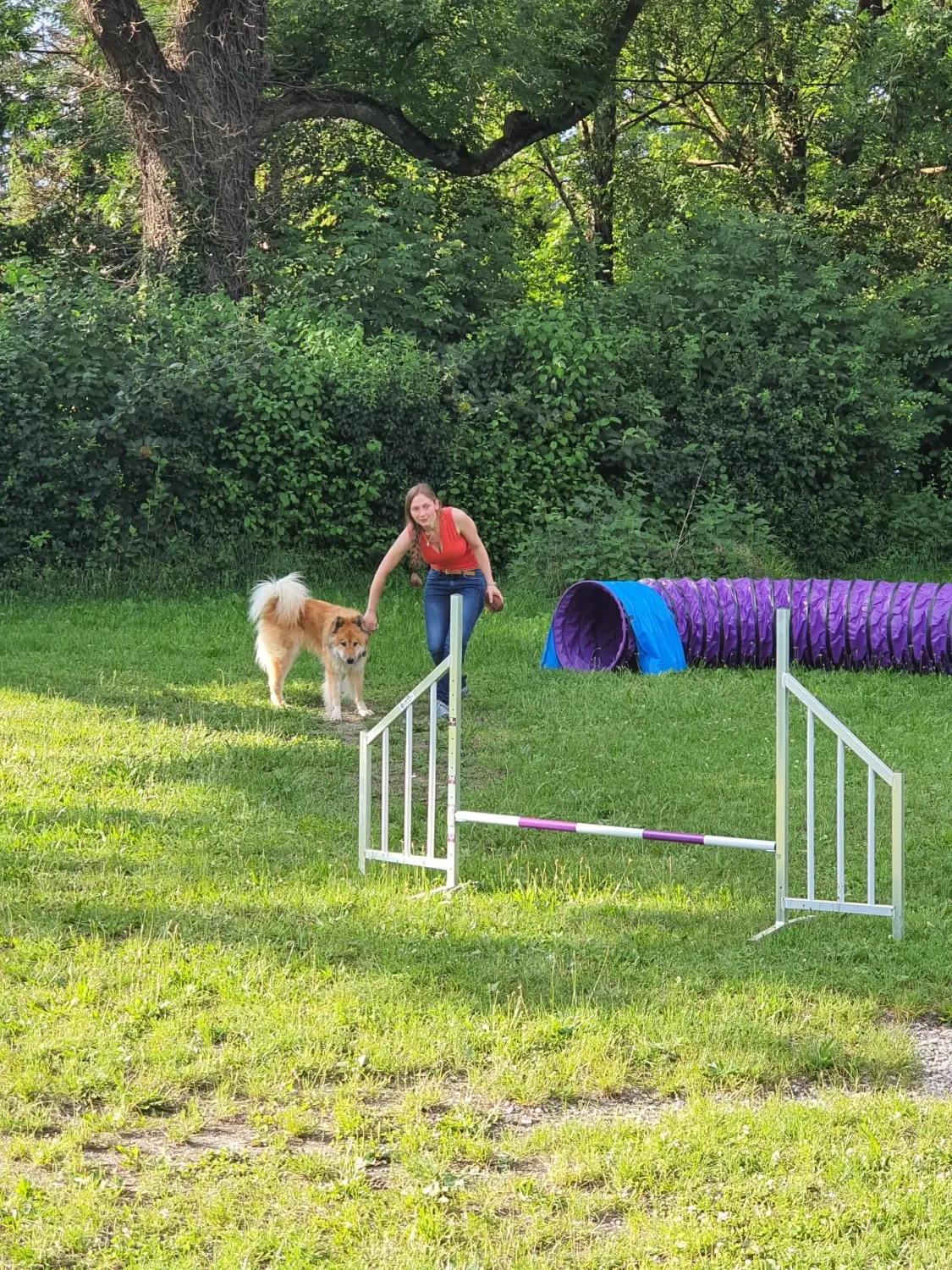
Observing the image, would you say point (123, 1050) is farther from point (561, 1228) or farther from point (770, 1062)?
point (770, 1062)

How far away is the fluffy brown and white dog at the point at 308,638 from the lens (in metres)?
9.18

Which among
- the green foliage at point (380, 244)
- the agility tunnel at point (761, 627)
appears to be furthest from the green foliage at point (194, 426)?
the agility tunnel at point (761, 627)

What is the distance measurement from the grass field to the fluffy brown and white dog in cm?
105

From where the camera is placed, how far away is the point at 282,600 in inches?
373

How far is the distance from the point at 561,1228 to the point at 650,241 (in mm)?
17540

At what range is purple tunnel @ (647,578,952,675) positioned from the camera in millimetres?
10938

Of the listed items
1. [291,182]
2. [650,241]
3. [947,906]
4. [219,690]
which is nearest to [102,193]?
[291,182]

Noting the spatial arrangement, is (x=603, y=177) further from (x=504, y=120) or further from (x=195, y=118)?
(x=195, y=118)

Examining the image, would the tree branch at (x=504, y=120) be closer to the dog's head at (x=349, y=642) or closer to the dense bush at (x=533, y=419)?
the dense bush at (x=533, y=419)

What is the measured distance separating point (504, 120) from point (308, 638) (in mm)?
13321

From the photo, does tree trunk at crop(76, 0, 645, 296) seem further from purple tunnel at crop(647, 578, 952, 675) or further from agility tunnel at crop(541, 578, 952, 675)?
purple tunnel at crop(647, 578, 952, 675)

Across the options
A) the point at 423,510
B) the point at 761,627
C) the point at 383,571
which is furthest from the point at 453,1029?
the point at 761,627

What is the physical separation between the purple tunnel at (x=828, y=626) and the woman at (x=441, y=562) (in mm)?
2503

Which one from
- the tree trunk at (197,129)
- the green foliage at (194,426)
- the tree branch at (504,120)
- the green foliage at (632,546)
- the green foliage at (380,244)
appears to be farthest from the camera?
the tree branch at (504,120)
